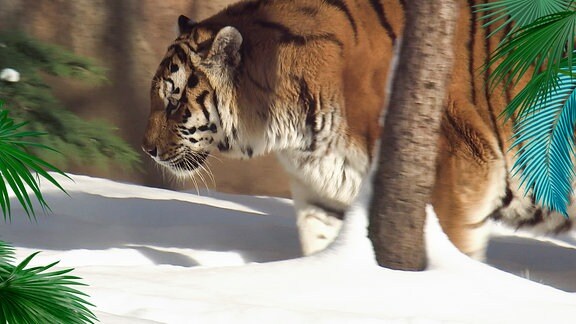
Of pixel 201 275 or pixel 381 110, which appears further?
pixel 381 110

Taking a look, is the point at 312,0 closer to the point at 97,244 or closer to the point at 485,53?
the point at 485,53

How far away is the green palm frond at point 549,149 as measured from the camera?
445 cm

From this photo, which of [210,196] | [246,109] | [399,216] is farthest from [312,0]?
[210,196]

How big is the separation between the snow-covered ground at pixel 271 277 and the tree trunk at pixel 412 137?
90mm

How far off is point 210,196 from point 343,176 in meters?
2.28

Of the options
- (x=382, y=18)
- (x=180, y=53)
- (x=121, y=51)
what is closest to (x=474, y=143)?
(x=382, y=18)

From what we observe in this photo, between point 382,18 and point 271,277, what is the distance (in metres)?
1.44

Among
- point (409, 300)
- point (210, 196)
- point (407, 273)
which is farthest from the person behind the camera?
point (210, 196)

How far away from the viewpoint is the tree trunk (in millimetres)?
4027

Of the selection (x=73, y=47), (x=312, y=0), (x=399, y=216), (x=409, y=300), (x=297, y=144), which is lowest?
→ (x=409, y=300)

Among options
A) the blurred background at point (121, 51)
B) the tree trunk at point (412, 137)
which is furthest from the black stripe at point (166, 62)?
the blurred background at point (121, 51)


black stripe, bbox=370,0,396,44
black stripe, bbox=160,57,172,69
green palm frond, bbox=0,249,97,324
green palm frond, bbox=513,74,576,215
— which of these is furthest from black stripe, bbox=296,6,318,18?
green palm frond, bbox=0,249,97,324

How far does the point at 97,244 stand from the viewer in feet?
17.2

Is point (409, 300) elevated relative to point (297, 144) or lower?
lower
